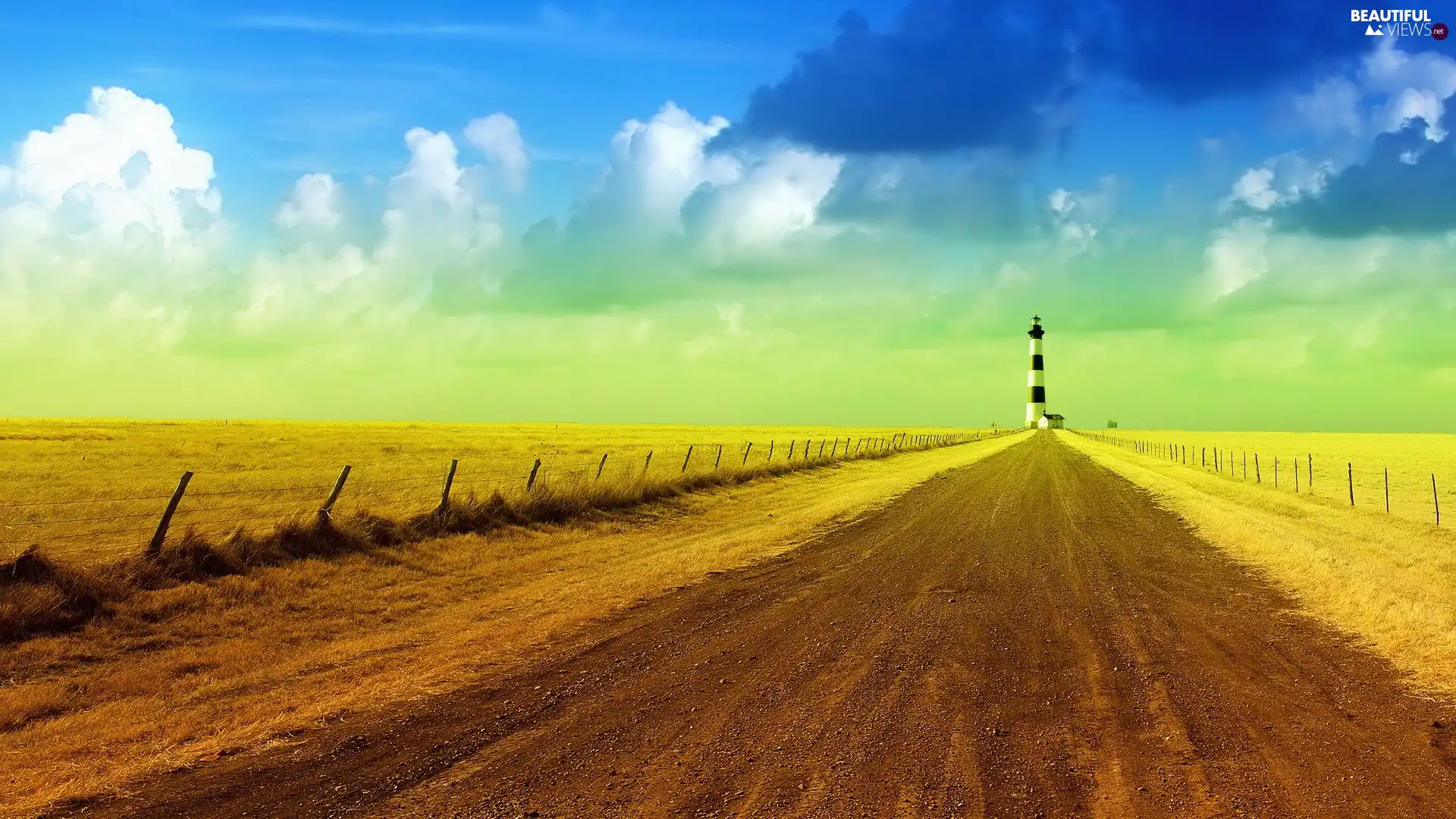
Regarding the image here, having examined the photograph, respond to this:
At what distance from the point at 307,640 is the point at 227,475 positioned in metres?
26.4

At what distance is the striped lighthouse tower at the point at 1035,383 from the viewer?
14525 cm

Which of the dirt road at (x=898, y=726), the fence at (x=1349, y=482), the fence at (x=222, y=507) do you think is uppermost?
the fence at (x=222, y=507)

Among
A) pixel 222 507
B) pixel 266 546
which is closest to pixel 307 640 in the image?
pixel 266 546

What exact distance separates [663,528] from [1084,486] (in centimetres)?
1824

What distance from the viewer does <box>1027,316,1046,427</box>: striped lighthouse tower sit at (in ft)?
477

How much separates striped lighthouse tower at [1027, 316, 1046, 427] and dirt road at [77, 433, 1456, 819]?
14116cm

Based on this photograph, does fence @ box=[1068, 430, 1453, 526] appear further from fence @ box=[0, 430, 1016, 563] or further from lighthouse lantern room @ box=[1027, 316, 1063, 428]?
lighthouse lantern room @ box=[1027, 316, 1063, 428]

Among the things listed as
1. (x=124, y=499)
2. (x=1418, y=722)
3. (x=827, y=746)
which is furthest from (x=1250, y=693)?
(x=124, y=499)

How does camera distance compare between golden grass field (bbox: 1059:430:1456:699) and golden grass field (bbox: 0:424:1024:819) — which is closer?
golden grass field (bbox: 0:424:1024:819)

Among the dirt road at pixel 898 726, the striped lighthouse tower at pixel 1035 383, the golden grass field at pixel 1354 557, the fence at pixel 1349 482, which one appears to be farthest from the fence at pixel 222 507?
the striped lighthouse tower at pixel 1035 383

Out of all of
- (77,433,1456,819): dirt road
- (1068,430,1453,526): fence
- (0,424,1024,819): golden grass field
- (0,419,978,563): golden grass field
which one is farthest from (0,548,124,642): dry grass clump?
(1068,430,1453,526): fence

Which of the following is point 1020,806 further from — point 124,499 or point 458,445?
point 458,445

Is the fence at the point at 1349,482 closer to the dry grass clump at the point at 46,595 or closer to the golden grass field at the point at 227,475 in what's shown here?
the golden grass field at the point at 227,475

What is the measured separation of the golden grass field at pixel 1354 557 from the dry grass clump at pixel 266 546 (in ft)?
46.3
